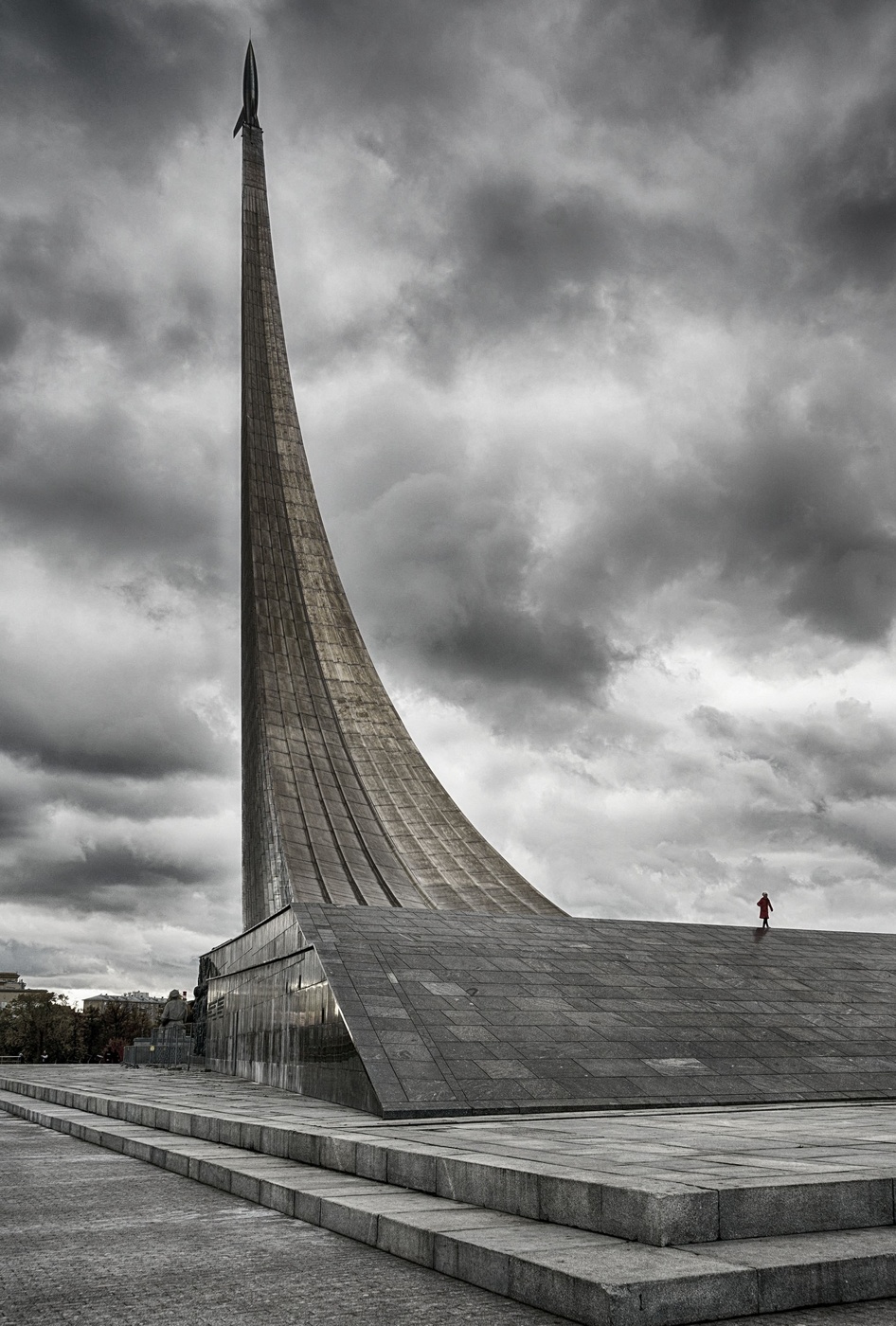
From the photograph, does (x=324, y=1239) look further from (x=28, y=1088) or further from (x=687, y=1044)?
(x=28, y=1088)

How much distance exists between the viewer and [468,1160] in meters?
4.27

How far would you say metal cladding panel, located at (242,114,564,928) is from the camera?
19750mm

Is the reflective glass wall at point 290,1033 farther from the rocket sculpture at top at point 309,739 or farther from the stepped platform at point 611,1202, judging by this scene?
the stepped platform at point 611,1202

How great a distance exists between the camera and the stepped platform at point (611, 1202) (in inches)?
114

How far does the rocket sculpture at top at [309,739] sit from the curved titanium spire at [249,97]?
15.5 feet

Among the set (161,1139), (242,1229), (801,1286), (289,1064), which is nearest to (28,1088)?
(289,1064)

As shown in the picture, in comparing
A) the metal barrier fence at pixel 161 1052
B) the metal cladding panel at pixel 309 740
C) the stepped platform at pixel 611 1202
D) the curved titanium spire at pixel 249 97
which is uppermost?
the curved titanium spire at pixel 249 97

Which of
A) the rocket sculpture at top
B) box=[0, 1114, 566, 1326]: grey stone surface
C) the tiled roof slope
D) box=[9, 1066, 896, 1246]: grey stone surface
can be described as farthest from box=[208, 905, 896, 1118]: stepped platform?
the rocket sculpture at top

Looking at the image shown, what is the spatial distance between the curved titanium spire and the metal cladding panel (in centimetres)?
514

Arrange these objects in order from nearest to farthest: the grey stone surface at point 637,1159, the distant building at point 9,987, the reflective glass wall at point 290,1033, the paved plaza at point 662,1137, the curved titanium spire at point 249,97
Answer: the grey stone surface at point 637,1159
the paved plaza at point 662,1137
the reflective glass wall at point 290,1033
the curved titanium spire at point 249,97
the distant building at point 9,987

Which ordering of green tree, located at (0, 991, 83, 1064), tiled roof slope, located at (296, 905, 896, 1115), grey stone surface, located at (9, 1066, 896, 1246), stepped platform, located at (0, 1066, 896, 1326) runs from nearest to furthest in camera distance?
stepped platform, located at (0, 1066, 896, 1326), grey stone surface, located at (9, 1066, 896, 1246), tiled roof slope, located at (296, 905, 896, 1115), green tree, located at (0, 991, 83, 1064)

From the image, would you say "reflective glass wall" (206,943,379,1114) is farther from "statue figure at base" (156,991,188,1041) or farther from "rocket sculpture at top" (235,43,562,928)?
"statue figure at base" (156,991,188,1041)

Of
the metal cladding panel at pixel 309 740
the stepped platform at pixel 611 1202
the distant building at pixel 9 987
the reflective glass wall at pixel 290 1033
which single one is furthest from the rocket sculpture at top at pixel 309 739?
the distant building at pixel 9 987

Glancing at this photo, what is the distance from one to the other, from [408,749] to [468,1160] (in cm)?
1947
